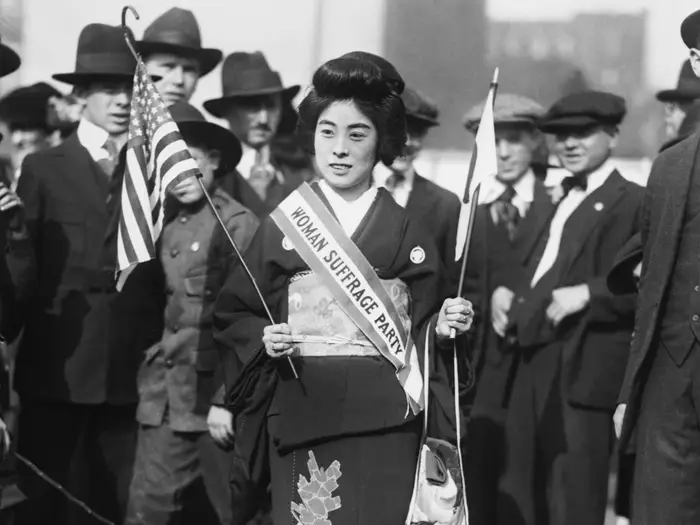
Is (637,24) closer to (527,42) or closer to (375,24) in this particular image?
(527,42)

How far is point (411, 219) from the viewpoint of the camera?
5383mm

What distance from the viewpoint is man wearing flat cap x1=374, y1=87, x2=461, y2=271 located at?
6.71 m

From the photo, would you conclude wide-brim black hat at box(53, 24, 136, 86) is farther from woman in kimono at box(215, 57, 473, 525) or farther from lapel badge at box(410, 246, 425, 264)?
lapel badge at box(410, 246, 425, 264)

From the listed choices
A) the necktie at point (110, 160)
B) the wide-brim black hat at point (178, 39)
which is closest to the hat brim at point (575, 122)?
the wide-brim black hat at point (178, 39)

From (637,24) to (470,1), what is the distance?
1202mm

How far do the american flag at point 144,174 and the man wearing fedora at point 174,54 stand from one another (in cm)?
154

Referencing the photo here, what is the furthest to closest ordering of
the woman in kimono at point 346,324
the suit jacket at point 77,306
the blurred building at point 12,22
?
the blurred building at point 12,22, the suit jacket at point 77,306, the woman in kimono at point 346,324

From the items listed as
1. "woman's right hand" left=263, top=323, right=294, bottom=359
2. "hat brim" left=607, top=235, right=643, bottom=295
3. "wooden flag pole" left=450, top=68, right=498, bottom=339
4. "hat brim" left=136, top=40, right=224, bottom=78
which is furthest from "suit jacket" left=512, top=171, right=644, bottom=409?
"woman's right hand" left=263, top=323, right=294, bottom=359

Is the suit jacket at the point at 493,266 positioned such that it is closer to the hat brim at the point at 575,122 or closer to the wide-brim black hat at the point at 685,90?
the hat brim at the point at 575,122

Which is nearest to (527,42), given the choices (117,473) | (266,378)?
(117,473)

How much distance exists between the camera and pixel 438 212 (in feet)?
22.7

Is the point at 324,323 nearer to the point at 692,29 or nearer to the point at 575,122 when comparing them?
the point at 692,29

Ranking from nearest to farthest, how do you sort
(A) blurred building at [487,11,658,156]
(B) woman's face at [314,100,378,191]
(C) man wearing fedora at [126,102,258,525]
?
1. (B) woman's face at [314,100,378,191]
2. (C) man wearing fedora at [126,102,258,525]
3. (A) blurred building at [487,11,658,156]

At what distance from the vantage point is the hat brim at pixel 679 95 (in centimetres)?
778
